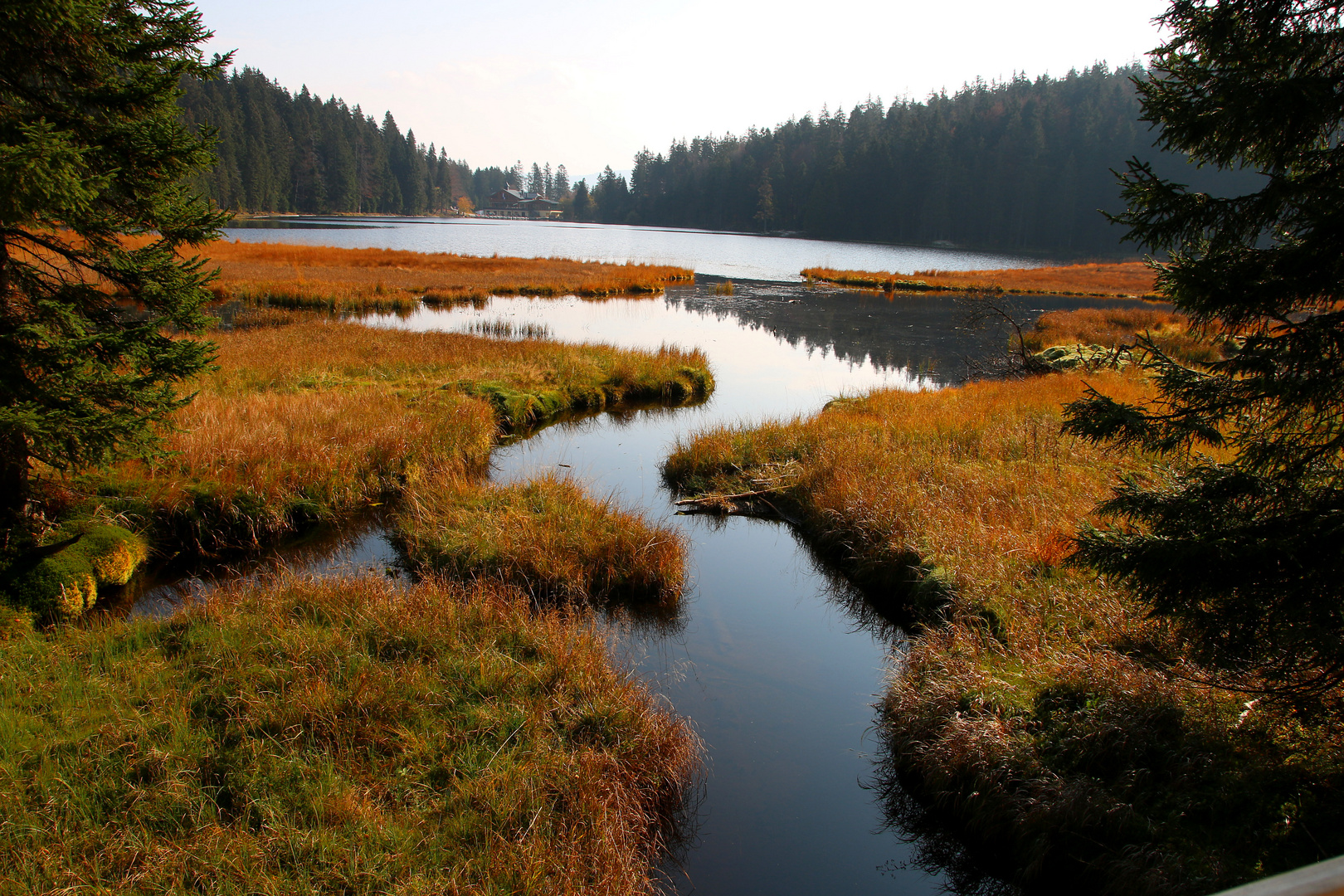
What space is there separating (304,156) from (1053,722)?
14283 cm

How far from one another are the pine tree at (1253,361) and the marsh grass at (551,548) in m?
5.08

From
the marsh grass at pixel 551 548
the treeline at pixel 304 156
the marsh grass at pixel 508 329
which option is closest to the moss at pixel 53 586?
the marsh grass at pixel 551 548

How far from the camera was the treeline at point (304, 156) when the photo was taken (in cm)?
9531

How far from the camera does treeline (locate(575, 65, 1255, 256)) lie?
97.8 m

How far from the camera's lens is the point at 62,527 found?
7.61m

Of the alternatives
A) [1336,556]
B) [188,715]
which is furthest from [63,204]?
[1336,556]

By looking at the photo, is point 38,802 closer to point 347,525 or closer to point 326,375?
point 347,525

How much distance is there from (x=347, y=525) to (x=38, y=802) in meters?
6.32

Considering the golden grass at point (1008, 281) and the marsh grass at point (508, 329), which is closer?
the marsh grass at point (508, 329)

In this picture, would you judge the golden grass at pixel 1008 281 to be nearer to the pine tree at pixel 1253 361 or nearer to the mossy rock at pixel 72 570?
the pine tree at pixel 1253 361

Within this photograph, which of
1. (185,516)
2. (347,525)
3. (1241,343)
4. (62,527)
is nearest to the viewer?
(1241,343)

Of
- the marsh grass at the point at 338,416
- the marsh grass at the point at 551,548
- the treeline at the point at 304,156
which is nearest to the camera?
the marsh grass at the point at 551,548

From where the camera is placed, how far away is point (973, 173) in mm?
105312

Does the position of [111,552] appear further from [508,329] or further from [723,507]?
[508,329]
